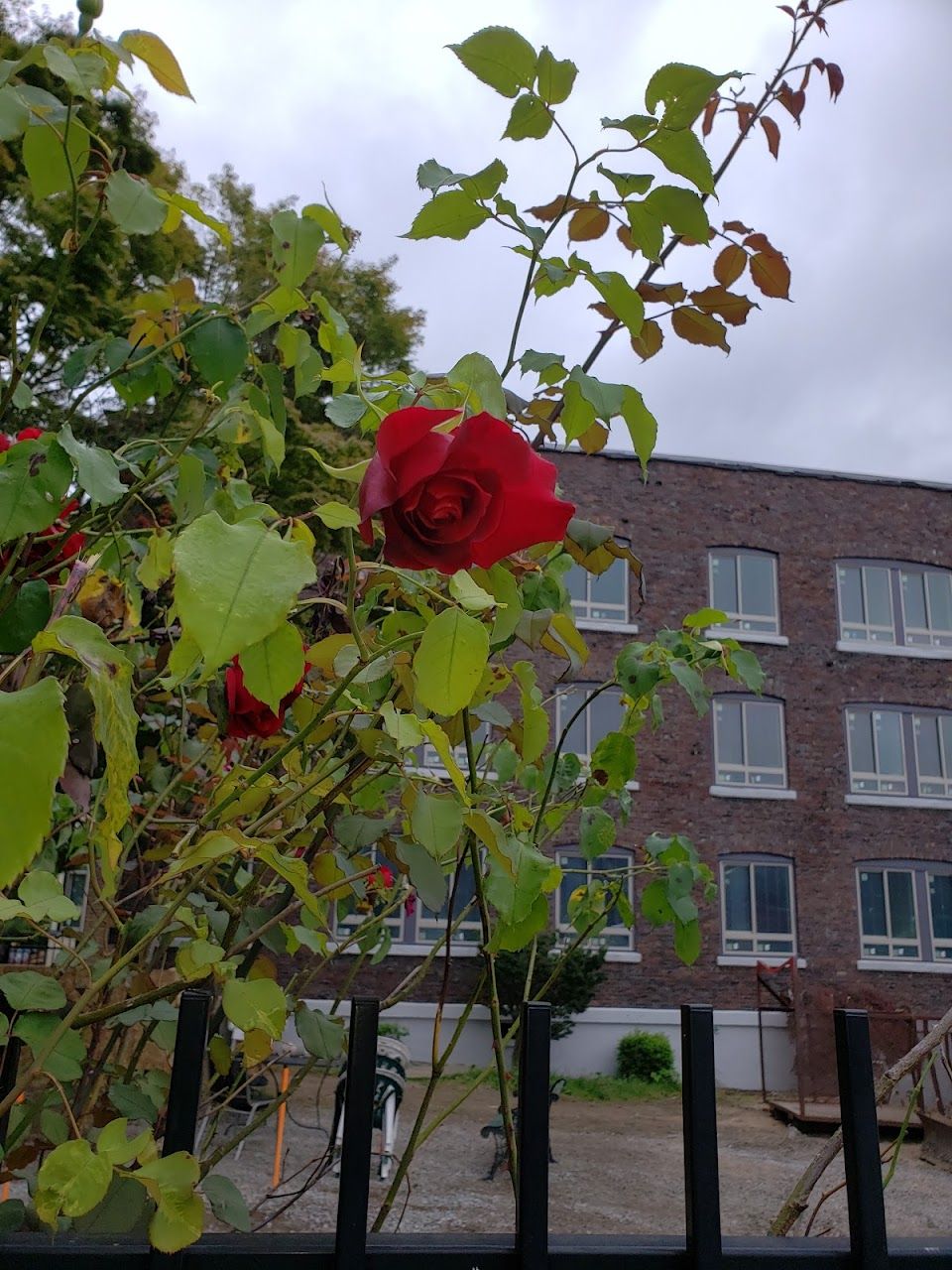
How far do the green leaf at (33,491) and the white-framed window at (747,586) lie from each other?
15.1 m

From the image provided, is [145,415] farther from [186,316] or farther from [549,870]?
[549,870]

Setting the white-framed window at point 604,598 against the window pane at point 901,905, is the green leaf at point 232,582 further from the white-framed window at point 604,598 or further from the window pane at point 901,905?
the window pane at point 901,905

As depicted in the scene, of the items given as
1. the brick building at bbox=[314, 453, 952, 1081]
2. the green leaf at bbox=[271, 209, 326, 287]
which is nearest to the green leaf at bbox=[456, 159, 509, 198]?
the green leaf at bbox=[271, 209, 326, 287]

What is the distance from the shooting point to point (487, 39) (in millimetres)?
641

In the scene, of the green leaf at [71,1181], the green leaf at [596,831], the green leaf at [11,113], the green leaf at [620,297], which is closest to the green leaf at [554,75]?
the green leaf at [620,297]

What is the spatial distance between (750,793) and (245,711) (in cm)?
1428

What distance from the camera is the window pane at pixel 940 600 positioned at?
51.0 feet

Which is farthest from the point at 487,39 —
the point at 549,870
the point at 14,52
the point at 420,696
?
the point at 14,52

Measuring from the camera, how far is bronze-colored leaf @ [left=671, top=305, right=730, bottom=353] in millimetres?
868

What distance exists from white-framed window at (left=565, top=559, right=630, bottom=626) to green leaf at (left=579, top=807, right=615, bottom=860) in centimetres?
1310

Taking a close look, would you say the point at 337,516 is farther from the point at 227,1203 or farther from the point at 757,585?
the point at 757,585

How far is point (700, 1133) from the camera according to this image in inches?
29.5

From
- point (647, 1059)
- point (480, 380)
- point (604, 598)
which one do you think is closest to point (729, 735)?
point (604, 598)

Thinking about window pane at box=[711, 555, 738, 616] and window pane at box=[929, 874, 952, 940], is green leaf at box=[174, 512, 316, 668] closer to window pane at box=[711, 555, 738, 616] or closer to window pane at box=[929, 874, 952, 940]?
window pane at box=[711, 555, 738, 616]
